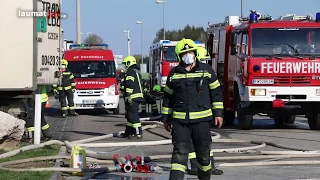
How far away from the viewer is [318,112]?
17312 mm

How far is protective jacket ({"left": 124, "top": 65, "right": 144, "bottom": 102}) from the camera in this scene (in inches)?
599

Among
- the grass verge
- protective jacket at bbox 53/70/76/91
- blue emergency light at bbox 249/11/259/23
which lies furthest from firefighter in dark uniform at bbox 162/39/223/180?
protective jacket at bbox 53/70/76/91

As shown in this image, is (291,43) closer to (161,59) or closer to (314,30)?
(314,30)

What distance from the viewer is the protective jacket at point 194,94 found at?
8.12 metres

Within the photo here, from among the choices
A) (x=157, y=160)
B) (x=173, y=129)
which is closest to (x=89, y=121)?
(x=157, y=160)

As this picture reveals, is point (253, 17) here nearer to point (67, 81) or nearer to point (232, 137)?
point (232, 137)

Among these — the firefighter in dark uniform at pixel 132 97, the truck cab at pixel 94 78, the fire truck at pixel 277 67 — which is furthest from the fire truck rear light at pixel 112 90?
the firefighter in dark uniform at pixel 132 97

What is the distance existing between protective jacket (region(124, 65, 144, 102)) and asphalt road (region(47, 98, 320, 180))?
0.96 meters

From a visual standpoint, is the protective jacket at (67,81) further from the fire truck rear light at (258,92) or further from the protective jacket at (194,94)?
the protective jacket at (194,94)

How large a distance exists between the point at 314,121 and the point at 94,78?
933 cm

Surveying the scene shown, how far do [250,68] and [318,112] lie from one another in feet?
7.71

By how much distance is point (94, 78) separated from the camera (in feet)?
80.2

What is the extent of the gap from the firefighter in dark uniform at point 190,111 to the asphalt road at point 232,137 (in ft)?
5.01

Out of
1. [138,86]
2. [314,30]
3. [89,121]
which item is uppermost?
[314,30]
